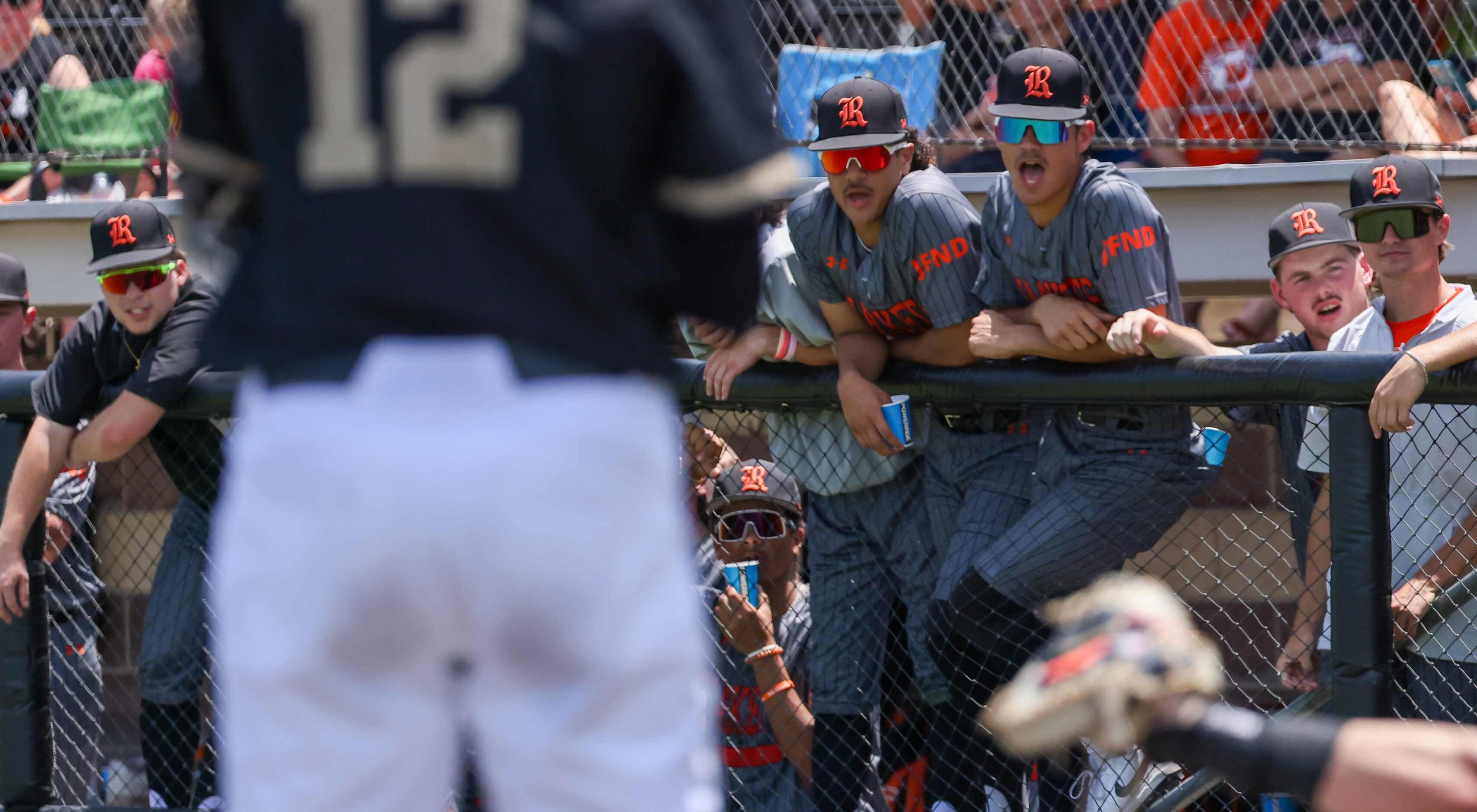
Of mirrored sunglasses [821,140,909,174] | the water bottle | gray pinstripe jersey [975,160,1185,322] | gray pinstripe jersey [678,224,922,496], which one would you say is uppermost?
mirrored sunglasses [821,140,909,174]

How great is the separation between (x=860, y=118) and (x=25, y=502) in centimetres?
253

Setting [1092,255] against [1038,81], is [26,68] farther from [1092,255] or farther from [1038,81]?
[1092,255]

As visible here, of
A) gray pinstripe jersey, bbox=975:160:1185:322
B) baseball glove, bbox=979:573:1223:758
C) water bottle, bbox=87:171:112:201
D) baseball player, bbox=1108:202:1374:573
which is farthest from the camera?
water bottle, bbox=87:171:112:201

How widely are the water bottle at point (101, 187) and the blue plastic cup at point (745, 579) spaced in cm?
472

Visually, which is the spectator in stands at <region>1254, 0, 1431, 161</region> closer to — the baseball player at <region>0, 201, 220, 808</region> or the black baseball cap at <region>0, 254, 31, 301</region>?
the baseball player at <region>0, 201, 220, 808</region>

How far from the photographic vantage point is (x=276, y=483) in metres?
1.38

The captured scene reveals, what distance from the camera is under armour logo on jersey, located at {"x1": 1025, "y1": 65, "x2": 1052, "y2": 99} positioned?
384 cm

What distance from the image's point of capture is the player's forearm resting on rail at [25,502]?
3.81 m

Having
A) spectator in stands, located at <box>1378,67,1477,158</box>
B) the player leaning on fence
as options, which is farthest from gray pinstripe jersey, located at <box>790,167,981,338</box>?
spectator in stands, located at <box>1378,67,1477,158</box>

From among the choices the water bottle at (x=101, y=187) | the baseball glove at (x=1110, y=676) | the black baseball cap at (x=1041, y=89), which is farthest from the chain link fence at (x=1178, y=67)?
the baseball glove at (x=1110, y=676)

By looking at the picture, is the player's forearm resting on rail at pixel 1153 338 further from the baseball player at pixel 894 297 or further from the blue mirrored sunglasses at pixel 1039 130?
the blue mirrored sunglasses at pixel 1039 130

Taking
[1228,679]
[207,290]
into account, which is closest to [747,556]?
[1228,679]

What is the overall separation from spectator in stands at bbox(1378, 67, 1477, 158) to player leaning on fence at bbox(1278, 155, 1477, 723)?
1268mm

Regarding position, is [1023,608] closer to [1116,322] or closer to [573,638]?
[1116,322]
